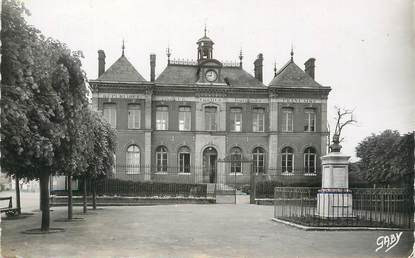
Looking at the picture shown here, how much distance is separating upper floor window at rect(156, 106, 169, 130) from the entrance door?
389cm

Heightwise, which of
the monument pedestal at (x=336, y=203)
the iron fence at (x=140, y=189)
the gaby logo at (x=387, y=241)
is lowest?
the iron fence at (x=140, y=189)

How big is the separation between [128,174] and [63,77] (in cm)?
2662

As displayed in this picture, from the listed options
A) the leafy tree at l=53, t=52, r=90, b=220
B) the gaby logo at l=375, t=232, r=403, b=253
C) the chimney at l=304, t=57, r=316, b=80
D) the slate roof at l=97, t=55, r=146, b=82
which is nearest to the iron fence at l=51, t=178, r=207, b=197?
the slate roof at l=97, t=55, r=146, b=82

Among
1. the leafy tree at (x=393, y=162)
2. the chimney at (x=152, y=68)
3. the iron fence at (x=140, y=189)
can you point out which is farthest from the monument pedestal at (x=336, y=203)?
the chimney at (x=152, y=68)

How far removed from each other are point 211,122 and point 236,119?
209 cm

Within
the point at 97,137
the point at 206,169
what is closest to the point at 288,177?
the point at 206,169

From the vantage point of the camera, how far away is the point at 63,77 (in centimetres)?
1384

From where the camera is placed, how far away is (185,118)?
41875 millimetres

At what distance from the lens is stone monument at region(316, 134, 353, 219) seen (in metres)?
17.7

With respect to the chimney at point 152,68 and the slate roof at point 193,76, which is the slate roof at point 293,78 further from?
the chimney at point 152,68

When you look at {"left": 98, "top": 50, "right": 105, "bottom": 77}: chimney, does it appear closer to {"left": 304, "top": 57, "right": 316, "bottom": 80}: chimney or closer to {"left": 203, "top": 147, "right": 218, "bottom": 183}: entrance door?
{"left": 203, "top": 147, "right": 218, "bottom": 183}: entrance door

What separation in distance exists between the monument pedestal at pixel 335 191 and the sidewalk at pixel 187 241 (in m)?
1.83

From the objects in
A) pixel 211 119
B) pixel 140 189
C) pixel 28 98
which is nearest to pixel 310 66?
pixel 211 119

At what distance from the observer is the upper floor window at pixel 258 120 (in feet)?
140
